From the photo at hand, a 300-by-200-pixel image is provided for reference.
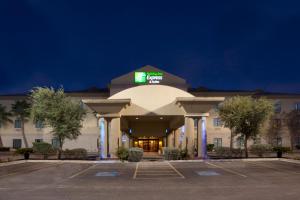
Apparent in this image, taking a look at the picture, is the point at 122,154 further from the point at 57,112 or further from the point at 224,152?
the point at 224,152

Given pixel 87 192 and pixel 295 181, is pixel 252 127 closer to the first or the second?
pixel 295 181

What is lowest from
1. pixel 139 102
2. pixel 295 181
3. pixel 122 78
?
pixel 295 181

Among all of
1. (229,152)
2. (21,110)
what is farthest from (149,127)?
(21,110)

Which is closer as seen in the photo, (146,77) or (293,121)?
(146,77)

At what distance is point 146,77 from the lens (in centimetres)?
7388

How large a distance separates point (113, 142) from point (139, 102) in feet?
16.8

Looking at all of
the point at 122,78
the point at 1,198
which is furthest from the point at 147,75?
the point at 1,198

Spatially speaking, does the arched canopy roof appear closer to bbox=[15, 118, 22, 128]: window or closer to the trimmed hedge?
the trimmed hedge

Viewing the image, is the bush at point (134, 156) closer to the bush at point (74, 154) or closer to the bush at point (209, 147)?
the bush at point (74, 154)

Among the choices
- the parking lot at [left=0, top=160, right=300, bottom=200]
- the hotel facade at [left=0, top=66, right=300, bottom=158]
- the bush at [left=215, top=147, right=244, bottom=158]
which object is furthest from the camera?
the hotel facade at [left=0, top=66, right=300, bottom=158]

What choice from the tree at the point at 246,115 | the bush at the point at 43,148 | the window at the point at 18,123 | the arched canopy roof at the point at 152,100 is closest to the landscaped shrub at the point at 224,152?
the tree at the point at 246,115

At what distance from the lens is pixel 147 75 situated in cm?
7400

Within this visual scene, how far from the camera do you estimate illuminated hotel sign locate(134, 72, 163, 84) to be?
73.6 meters

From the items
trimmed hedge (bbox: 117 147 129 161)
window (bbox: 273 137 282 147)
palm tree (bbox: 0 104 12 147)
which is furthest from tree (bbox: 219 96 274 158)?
palm tree (bbox: 0 104 12 147)
